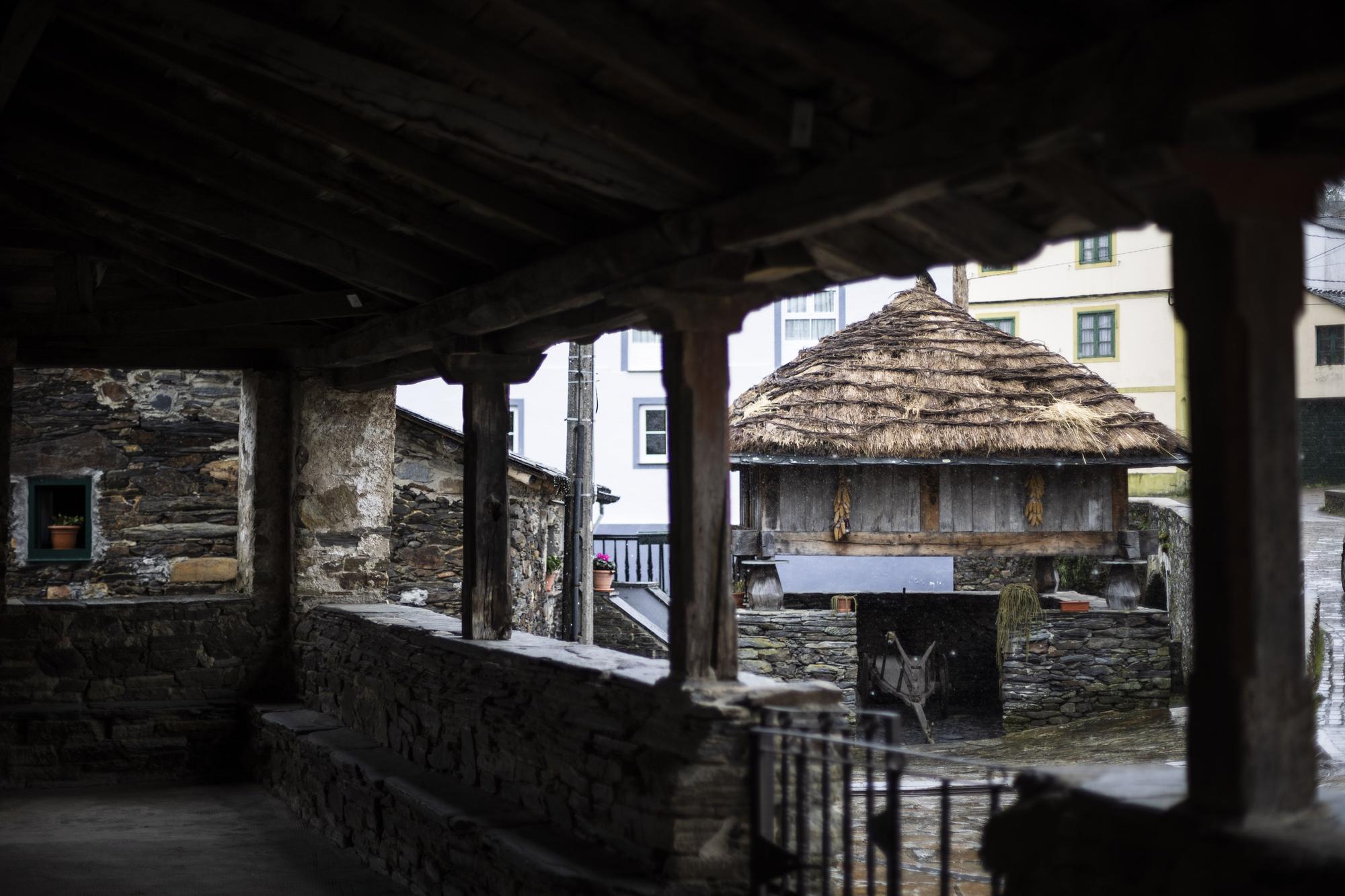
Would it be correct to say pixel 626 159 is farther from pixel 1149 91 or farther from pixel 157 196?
pixel 157 196

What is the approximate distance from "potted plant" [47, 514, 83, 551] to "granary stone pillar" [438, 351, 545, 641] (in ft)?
21.4

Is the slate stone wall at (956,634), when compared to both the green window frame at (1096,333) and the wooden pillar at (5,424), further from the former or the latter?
the green window frame at (1096,333)

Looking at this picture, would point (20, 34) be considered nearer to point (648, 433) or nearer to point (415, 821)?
point (415, 821)

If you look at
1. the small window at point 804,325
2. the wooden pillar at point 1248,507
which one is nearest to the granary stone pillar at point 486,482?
the wooden pillar at point 1248,507

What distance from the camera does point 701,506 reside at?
4207mm

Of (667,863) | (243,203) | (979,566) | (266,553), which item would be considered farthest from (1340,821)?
(979,566)

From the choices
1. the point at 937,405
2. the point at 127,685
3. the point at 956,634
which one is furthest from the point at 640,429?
the point at 127,685

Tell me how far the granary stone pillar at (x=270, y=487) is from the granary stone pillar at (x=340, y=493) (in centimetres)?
14

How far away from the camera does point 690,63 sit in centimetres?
333

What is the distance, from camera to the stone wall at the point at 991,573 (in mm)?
17906

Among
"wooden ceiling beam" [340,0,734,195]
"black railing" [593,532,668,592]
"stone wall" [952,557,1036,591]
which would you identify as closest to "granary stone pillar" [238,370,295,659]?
"wooden ceiling beam" [340,0,734,195]

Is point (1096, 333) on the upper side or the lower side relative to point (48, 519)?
upper

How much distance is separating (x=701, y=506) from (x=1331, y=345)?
23948 millimetres

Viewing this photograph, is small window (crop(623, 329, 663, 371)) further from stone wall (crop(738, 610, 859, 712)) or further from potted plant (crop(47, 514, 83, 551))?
potted plant (crop(47, 514, 83, 551))
